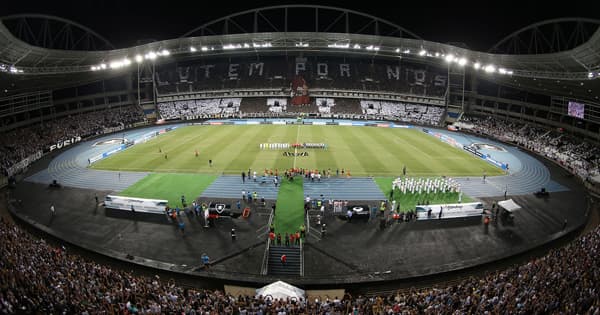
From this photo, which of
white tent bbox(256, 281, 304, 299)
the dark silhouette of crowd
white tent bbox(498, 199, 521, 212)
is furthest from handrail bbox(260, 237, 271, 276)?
white tent bbox(498, 199, 521, 212)

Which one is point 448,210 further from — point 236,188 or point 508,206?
point 236,188

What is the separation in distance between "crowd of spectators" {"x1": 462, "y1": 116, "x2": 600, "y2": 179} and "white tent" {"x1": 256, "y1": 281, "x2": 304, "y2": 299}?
110 feet

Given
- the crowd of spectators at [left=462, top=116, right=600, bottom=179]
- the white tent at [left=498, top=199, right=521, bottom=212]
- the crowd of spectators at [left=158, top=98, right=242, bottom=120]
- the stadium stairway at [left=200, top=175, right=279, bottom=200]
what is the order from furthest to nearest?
the crowd of spectators at [left=158, top=98, right=242, bottom=120] < the crowd of spectators at [left=462, top=116, right=600, bottom=179] < the stadium stairway at [left=200, top=175, right=279, bottom=200] < the white tent at [left=498, top=199, right=521, bottom=212]

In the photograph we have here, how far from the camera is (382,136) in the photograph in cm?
5294

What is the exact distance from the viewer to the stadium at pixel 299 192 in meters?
13.2

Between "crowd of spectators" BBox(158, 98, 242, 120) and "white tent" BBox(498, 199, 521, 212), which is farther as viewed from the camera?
"crowd of spectators" BBox(158, 98, 242, 120)

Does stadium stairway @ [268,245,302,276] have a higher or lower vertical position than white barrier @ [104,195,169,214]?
lower

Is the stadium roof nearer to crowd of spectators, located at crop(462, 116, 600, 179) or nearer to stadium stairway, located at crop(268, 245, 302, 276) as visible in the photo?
crowd of spectators, located at crop(462, 116, 600, 179)

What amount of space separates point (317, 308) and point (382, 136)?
43880 millimetres

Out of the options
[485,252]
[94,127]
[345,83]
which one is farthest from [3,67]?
A: [345,83]

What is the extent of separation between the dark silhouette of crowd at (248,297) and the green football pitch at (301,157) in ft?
64.4

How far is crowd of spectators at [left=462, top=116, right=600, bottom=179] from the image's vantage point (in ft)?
121

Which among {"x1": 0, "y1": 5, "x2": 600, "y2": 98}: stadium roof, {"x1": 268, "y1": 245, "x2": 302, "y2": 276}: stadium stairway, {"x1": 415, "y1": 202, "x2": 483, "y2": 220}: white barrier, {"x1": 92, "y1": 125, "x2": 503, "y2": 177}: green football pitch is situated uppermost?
{"x1": 0, "y1": 5, "x2": 600, "y2": 98}: stadium roof

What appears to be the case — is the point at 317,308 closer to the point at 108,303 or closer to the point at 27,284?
the point at 108,303
